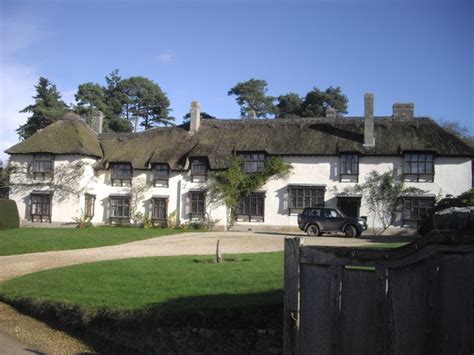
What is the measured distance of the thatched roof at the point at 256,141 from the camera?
105 feet

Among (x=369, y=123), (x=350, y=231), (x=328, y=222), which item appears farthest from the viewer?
(x=369, y=123)

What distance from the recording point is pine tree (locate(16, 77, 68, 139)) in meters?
62.2

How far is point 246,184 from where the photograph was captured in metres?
33.2

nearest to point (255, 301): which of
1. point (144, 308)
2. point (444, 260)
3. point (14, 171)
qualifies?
point (144, 308)

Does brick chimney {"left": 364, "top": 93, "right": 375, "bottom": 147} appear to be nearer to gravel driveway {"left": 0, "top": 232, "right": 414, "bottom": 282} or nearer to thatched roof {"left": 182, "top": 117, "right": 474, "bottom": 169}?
thatched roof {"left": 182, "top": 117, "right": 474, "bottom": 169}

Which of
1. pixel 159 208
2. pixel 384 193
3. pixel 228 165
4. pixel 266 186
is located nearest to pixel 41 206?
pixel 159 208

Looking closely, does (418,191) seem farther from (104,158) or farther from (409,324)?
(409,324)

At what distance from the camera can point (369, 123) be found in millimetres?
32812

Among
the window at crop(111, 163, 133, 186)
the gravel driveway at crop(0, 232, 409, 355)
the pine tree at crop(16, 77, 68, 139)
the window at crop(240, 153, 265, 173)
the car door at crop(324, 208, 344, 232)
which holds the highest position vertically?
the pine tree at crop(16, 77, 68, 139)

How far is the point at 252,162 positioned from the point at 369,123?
8.84 m

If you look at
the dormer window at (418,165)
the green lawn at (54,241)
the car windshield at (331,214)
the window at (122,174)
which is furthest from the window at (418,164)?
the window at (122,174)

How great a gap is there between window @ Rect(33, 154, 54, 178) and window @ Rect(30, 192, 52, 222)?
162 centimetres

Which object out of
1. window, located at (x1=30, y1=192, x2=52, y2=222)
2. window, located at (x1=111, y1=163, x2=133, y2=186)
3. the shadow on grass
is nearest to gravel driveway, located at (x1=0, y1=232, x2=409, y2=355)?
the shadow on grass

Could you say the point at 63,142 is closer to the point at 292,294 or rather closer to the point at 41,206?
the point at 41,206
